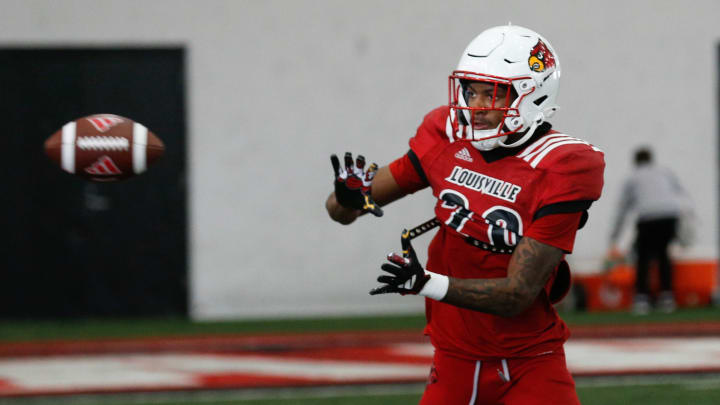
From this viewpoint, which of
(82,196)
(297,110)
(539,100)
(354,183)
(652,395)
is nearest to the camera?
(539,100)

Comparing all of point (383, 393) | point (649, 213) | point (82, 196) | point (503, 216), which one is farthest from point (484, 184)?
point (82, 196)

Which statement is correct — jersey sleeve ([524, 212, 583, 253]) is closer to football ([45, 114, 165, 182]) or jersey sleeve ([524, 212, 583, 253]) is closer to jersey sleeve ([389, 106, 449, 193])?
jersey sleeve ([389, 106, 449, 193])

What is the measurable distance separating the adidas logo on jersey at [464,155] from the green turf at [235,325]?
6975 mm

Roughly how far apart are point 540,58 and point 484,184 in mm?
447

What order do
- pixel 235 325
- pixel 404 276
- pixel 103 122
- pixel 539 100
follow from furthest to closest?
pixel 235 325 → pixel 103 122 → pixel 539 100 → pixel 404 276

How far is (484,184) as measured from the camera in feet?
11.5

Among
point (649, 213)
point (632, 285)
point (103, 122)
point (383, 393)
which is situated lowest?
point (383, 393)

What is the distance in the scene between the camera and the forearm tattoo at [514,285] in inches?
129

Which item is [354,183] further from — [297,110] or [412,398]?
[297,110]

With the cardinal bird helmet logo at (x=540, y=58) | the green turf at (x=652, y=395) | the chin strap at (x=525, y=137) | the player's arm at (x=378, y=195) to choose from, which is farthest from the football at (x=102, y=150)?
the green turf at (x=652, y=395)

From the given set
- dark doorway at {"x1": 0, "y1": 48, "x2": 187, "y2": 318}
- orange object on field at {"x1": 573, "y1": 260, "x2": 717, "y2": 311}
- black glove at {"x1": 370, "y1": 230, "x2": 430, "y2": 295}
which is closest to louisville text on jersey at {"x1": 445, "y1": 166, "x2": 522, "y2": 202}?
black glove at {"x1": 370, "y1": 230, "x2": 430, "y2": 295}

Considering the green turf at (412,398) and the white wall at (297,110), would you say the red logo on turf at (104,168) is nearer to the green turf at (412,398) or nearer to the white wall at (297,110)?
the green turf at (412,398)

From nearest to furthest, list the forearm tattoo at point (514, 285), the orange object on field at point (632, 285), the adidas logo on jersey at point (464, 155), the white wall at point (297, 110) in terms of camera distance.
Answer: the forearm tattoo at point (514, 285)
the adidas logo on jersey at point (464, 155)
the orange object on field at point (632, 285)
the white wall at point (297, 110)

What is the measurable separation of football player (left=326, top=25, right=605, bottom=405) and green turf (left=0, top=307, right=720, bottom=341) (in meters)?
6.95
